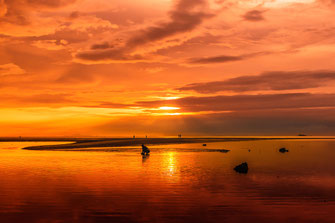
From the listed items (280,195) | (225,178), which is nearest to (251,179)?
(225,178)

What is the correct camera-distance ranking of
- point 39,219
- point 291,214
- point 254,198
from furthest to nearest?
point 254,198
point 291,214
point 39,219

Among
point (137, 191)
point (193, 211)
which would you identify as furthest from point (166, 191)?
point (193, 211)

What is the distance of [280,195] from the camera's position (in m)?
31.7

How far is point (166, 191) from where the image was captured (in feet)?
110

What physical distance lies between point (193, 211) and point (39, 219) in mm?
10977

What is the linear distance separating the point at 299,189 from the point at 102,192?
20385mm

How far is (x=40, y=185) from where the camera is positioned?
36562mm

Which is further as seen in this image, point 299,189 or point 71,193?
point 299,189

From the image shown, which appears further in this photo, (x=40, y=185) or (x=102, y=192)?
(x=40, y=185)

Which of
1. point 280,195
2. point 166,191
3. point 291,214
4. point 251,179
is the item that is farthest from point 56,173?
point 291,214

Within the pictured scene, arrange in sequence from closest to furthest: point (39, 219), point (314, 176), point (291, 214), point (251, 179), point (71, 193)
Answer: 1. point (39, 219)
2. point (291, 214)
3. point (71, 193)
4. point (251, 179)
5. point (314, 176)

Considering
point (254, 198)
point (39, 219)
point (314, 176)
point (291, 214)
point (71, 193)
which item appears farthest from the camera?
point (314, 176)

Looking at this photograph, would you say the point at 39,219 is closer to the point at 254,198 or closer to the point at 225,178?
the point at 254,198

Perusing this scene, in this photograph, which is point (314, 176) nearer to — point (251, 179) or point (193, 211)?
point (251, 179)
